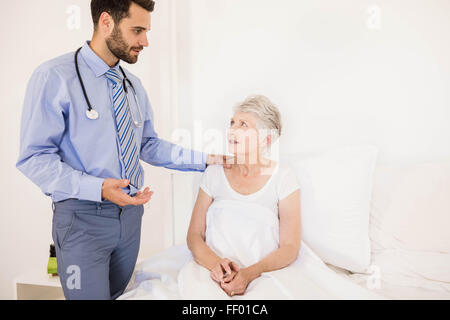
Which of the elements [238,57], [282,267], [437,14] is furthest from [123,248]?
[437,14]

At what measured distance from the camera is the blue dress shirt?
1094 millimetres

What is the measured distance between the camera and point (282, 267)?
1294 mm

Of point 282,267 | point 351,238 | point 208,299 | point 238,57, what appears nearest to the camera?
point 208,299

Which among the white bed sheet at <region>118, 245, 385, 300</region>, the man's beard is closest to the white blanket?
the white bed sheet at <region>118, 245, 385, 300</region>

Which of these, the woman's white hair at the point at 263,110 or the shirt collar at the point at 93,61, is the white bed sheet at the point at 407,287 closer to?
the woman's white hair at the point at 263,110

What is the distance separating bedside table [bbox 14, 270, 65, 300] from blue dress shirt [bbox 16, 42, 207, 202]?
65 cm

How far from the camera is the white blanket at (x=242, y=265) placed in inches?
43.7

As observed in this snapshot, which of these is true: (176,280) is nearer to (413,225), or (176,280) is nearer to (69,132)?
(69,132)

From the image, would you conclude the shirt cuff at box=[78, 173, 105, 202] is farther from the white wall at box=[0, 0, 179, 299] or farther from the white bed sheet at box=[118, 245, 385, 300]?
the white wall at box=[0, 0, 179, 299]

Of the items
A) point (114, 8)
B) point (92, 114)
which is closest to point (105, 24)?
point (114, 8)

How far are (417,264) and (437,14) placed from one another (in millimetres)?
1195

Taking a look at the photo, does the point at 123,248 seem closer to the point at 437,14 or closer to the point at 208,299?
the point at 208,299

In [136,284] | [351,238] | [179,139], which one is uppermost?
[179,139]

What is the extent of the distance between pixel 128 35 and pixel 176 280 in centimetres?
92
